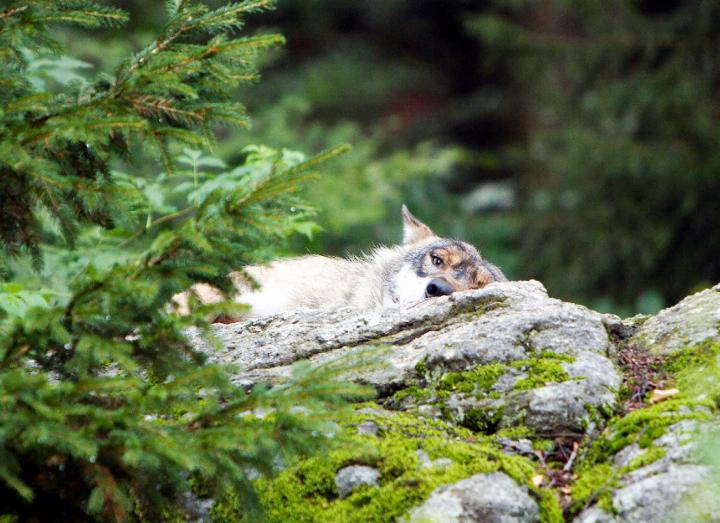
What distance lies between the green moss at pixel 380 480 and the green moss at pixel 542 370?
16.2 inches

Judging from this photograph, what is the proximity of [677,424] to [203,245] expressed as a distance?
1.87 metres

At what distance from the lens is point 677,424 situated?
3877 millimetres

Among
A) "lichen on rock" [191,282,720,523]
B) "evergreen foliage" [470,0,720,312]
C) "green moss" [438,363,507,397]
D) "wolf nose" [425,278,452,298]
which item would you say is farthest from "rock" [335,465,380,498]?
"evergreen foliage" [470,0,720,312]

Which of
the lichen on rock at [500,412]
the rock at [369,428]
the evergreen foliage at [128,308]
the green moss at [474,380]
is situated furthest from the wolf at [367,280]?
the evergreen foliage at [128,308]

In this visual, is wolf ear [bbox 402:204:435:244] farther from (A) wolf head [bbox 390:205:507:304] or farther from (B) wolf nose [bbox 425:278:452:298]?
(B) wolf nose [bbox 425:278:452:298]

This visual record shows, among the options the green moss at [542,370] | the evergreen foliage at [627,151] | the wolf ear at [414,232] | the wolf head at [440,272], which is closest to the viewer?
the green moss at [542,370]

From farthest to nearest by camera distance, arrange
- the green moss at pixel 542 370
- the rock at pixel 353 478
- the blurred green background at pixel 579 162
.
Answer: the blurred green background at pixel 579 162, the green moss at pixel 542 370, the rock at pixel 353 478

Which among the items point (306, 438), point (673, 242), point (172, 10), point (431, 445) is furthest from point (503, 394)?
point (673, 242)

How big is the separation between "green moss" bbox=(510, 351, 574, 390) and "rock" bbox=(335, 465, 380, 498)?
2.67ft

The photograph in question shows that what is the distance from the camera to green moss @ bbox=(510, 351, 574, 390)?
4.32 m

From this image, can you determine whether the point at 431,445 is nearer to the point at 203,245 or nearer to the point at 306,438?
the point at 306,438

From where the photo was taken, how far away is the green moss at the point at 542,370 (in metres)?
4.32

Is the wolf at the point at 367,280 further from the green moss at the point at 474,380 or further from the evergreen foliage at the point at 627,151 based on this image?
the evergreen foliage at the point at 627,151

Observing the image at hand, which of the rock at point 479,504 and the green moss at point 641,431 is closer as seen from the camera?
the rock at point 479,504
